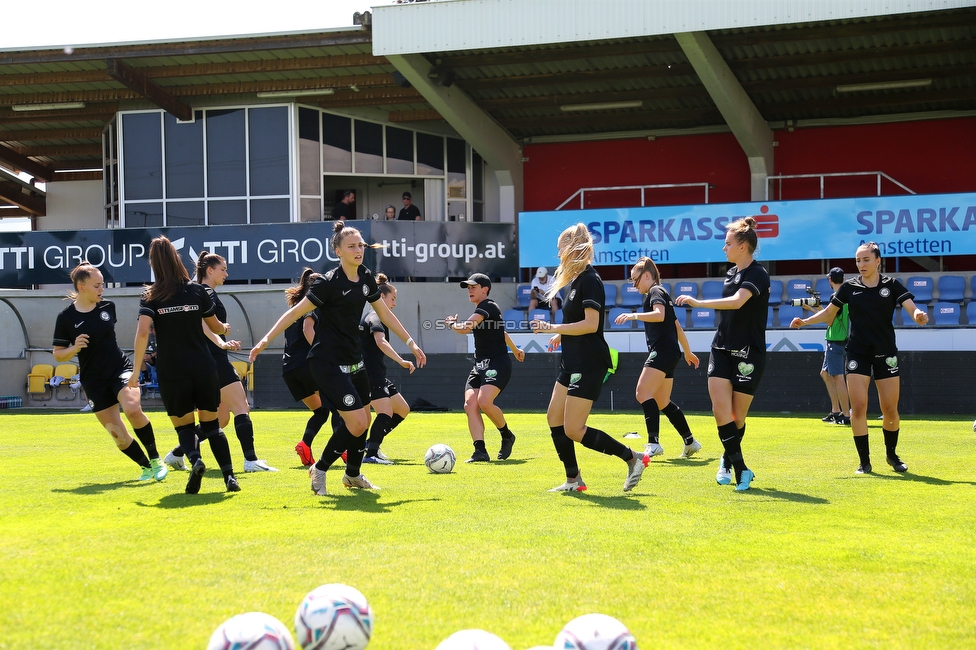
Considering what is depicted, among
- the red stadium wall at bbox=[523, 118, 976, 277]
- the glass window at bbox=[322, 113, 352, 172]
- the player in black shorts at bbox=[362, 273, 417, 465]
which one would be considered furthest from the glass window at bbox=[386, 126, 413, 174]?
the player in black shorts at bbox=[362, 273, 417, 465]

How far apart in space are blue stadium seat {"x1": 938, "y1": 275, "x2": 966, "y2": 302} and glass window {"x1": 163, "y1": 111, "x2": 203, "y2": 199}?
18861 millimetres

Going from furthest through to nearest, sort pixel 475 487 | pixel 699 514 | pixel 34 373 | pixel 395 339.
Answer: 1. pixel 34 373
2. pixel 395 339
3. pixel 475 487
4. pixel 699 514

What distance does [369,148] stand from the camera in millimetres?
27469

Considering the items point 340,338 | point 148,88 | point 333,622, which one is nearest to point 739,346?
point 340,338

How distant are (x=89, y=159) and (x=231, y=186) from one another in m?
9.72

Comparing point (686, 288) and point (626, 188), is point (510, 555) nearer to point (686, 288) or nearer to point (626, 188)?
point (686, 288)

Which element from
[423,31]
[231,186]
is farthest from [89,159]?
[423,31]

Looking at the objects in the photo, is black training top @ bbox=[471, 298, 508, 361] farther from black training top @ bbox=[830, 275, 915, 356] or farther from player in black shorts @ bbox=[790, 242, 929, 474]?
black training top @ bbox=[830, 275, 915, 356]

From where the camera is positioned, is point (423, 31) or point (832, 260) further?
point (832, 260)

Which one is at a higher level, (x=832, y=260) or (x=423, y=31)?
(x=423, y=31)

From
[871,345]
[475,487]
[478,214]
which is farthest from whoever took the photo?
[478,214]

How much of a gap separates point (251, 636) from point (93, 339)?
19.2 ft

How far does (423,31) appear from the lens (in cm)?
2228

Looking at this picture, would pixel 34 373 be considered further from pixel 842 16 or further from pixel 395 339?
pixel 842 16
